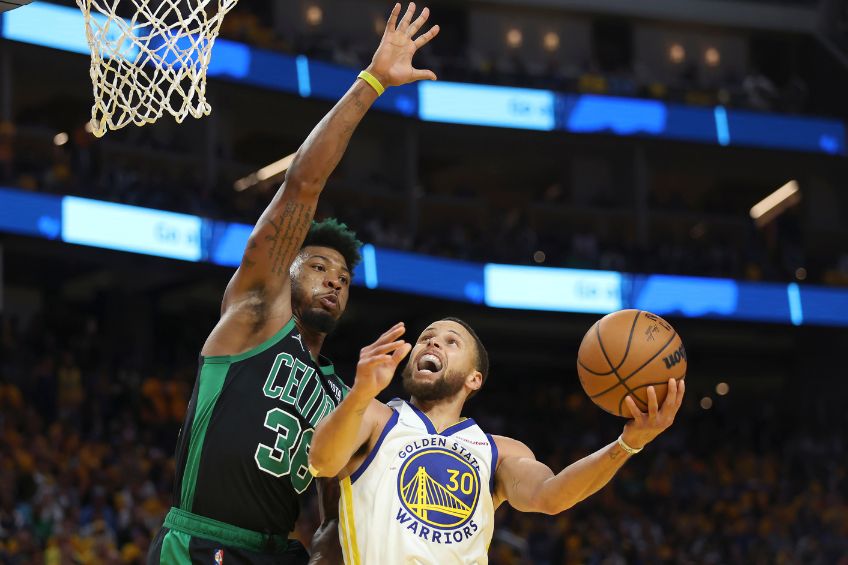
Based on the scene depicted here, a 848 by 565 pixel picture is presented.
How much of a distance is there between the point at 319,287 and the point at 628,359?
1.10 meters

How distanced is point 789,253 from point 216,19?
17.9 meters

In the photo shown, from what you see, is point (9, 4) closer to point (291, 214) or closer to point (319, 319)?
point (291, 214)

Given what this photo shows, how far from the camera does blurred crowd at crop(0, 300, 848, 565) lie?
11.4m

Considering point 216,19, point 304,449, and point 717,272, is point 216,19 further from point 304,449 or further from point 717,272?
point 717,272

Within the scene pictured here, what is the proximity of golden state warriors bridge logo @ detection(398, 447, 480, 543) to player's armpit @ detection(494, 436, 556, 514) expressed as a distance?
0.12 metres

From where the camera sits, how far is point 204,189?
17203 mm

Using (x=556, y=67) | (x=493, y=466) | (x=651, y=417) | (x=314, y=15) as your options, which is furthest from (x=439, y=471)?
(x=314, y=15)

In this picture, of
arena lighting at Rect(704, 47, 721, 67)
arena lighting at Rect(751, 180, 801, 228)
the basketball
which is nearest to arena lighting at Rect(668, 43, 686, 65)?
arena lighting at Rect(704, 47, 721, 67)

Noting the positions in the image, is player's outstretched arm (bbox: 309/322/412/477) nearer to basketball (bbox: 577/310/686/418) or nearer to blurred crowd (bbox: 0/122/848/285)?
basketball (bbox: 577/310/686/418)

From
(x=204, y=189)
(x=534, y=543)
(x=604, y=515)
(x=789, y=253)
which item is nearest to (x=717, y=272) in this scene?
(x=789, y=253)

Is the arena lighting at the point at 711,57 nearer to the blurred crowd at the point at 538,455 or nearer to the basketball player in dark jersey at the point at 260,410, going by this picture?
the blurred crowd at the point at 538,455

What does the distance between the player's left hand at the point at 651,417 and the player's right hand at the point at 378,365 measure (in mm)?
870

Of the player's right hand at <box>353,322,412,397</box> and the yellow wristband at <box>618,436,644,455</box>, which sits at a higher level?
the player's right hand at <box>353,322,412,397</box>

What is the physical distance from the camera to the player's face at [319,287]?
428 cm
